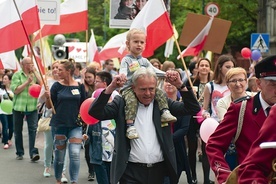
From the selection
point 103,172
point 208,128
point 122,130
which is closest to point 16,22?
point 103,172

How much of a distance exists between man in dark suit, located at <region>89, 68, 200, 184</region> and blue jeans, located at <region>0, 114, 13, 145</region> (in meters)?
10.9

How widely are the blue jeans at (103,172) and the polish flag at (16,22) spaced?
3150 mm

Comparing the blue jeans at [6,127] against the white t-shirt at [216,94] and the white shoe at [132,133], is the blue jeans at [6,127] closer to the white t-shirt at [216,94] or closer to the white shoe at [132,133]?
the white t-shirt at [216,94]

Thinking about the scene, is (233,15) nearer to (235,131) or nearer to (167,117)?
(167,117)

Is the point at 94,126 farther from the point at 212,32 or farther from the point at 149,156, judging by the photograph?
the point at 212,32

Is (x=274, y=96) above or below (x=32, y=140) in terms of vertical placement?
above

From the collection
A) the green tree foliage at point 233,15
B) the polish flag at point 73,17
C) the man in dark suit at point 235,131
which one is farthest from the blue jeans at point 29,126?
the green tree foliage at point 233,15

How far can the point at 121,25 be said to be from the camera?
17.3 meters

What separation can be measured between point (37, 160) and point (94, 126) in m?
4.45

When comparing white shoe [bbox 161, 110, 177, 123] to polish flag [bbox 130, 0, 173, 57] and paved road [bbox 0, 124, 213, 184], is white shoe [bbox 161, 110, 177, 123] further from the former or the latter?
paved road [bbox 0, 124, 213, 184]

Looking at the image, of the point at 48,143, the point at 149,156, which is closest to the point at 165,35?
the point at 48,143

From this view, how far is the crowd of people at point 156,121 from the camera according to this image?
4953mm

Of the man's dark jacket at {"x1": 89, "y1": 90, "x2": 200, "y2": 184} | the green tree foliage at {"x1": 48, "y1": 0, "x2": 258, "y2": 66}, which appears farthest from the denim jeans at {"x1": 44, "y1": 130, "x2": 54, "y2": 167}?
the green tree foliage at {"x1": 48, "y1": 0, "x2": 258, "y2": 66}

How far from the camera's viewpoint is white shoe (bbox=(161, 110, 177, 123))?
7.05m
